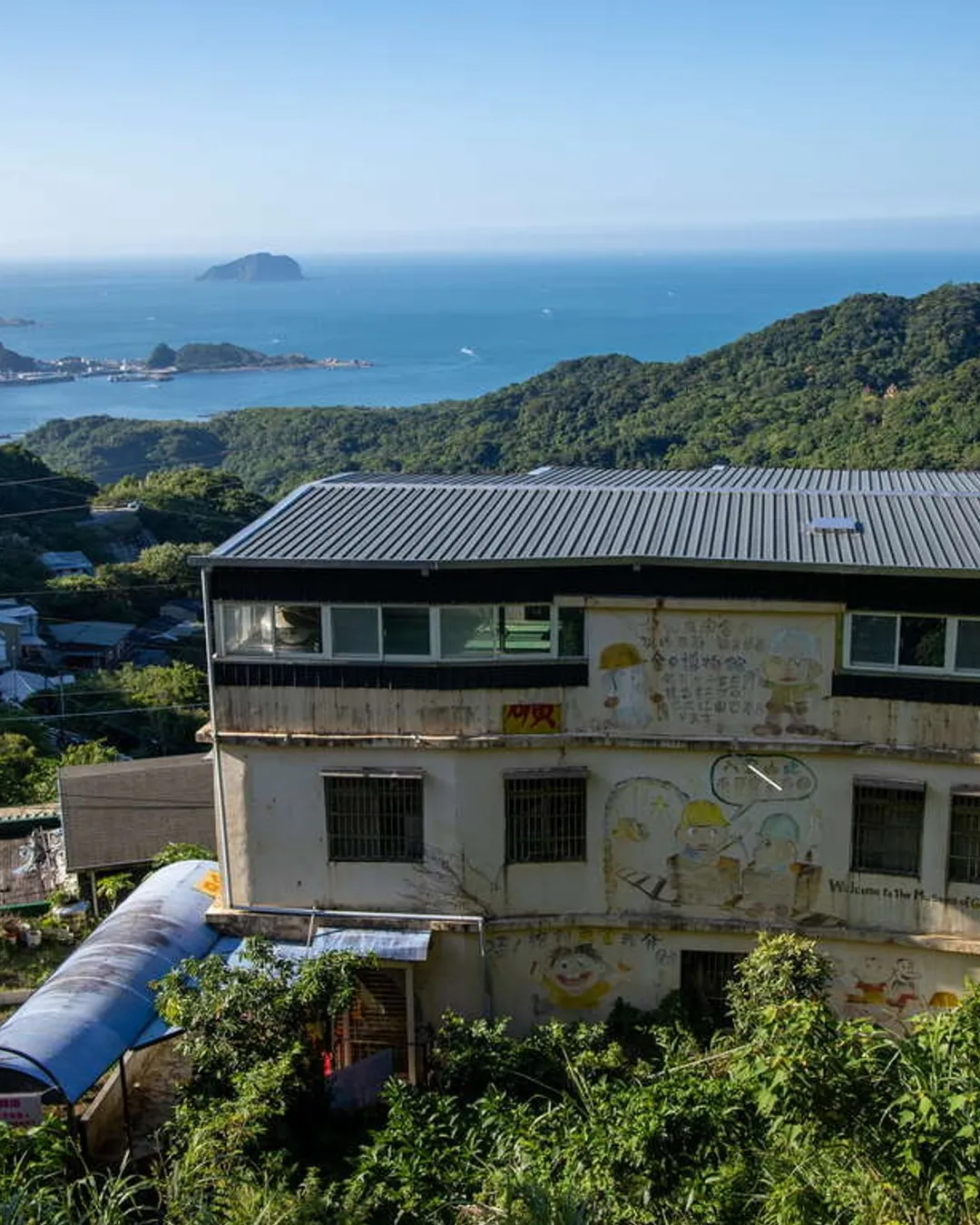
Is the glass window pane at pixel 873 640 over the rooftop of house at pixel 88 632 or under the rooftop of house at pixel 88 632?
over

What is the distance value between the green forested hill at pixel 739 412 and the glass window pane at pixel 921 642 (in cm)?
3257

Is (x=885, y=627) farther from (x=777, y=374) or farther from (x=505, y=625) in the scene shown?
(x=777, y=374)

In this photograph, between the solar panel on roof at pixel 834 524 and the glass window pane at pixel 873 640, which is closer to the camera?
the glass window pane at pixel 873 640

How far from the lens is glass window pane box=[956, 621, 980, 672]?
39.7 ft

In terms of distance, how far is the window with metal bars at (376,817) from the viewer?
13148 millimetres

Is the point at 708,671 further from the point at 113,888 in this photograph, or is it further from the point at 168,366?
the point at 168,366

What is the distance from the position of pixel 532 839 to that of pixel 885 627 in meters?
4.07

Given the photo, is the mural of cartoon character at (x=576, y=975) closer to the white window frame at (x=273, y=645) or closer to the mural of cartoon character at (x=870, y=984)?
the mural of cartoon character at (x=870, y=984)

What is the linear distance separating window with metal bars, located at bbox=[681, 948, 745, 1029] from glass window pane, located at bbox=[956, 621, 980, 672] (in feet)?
12.4

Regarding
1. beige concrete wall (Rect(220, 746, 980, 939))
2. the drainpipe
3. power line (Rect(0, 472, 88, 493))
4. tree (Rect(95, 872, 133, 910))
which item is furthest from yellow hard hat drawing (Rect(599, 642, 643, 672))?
power line (Rect(0, 472, 88, 493))

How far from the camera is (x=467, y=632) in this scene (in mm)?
12812

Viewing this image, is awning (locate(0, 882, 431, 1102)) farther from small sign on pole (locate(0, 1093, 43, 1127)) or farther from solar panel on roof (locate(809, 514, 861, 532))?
solar panel on roof (locate(809, 514, 861, 532))

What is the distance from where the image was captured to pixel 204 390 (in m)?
160

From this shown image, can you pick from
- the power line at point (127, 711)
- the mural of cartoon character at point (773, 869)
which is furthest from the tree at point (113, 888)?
the power line at point (127, 711)
